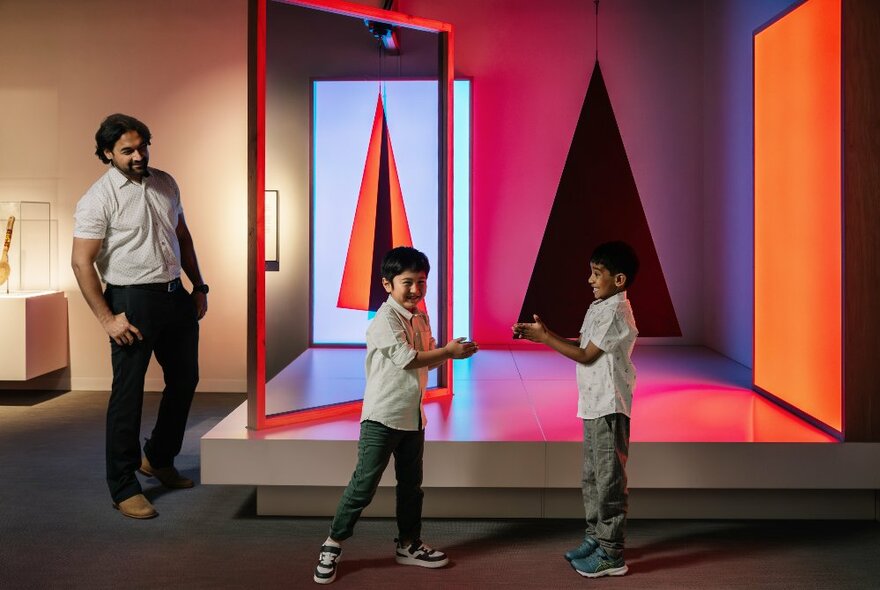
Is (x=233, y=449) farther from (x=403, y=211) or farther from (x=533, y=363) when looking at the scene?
(x=533, y=363)

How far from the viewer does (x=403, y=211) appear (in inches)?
155

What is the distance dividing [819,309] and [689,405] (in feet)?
2.36

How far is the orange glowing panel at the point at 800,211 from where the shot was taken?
3.47 meters

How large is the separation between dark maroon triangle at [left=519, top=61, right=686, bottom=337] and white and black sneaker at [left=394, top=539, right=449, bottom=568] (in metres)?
2.99

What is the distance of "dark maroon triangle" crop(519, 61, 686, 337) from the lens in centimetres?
582

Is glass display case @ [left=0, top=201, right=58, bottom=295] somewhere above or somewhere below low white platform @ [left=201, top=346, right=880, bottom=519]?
above

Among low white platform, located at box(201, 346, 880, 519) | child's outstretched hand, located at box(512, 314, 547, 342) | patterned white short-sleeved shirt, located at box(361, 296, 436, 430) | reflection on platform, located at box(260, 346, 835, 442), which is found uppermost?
child's outstretched hand, located at box(512, 314, 547, 342)

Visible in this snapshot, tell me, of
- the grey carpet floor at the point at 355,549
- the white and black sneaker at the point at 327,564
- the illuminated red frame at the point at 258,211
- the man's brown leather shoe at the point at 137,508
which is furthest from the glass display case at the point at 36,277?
the white and black sneaker at the point at 327,564

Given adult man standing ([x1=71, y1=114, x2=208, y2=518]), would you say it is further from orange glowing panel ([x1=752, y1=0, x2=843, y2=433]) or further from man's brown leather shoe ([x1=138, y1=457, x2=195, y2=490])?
orange glowing panel ([x1=752, y1=0, x2=843, y2=433])

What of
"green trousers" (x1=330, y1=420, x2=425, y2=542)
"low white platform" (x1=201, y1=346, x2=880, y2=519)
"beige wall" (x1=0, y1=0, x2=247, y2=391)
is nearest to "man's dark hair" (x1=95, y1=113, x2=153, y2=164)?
"low white platform" (x1=201, y1=346, x2=880, y2=519)

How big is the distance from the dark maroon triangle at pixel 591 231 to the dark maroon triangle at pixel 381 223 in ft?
7.01

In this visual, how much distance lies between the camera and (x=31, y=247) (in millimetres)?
6105

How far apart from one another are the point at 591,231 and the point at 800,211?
218 centimetres

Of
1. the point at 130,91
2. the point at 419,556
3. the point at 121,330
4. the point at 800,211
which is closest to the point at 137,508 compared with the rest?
the point at 121,330
